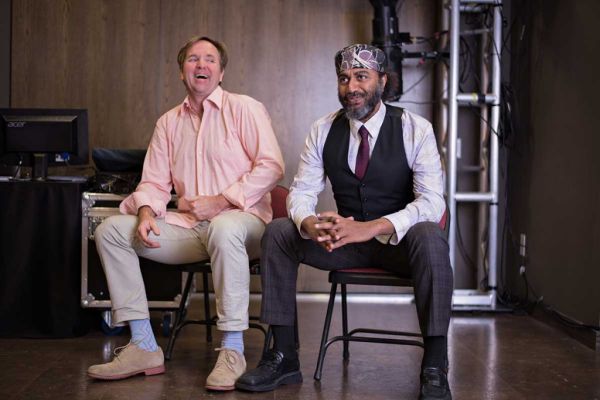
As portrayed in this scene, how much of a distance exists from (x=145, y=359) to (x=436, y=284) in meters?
1.20

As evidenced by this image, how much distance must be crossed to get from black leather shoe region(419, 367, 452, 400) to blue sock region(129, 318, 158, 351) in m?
1.11

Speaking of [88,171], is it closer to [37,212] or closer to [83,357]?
[37,212]

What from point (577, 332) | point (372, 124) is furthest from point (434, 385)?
point (577, 332)

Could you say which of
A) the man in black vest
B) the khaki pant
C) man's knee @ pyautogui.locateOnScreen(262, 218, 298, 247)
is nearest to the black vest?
the man in black vest

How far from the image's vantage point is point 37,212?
3869 mm

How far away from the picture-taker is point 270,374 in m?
2.90

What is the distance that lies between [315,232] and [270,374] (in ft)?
1.82

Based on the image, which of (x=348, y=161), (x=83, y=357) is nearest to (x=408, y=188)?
(x=348, y=161)

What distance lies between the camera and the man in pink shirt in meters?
3.01

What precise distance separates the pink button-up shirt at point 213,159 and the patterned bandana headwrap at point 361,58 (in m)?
0.51

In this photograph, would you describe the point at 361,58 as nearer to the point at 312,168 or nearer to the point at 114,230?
the point at 312,168

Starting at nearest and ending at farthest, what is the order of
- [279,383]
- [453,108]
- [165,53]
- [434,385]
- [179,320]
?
[434,385] < [279,383] < [179,320] < [453,108] < [165,53]

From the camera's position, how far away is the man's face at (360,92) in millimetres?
3104

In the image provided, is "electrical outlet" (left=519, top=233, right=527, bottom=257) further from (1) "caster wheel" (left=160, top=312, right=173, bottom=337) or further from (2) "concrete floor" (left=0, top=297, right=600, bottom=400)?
(1) "caster wheel" (left=160, top=312, right=173, bottom=337)
